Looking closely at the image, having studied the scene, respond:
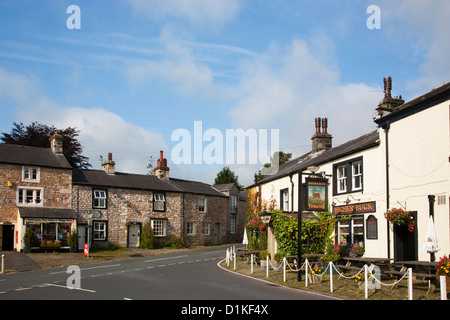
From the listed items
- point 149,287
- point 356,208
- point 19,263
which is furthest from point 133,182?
point 149,287

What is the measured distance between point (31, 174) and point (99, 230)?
7.12m

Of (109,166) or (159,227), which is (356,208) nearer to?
(159,227)

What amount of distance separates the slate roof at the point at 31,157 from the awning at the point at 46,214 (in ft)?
11.5

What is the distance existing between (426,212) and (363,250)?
4.66 metres

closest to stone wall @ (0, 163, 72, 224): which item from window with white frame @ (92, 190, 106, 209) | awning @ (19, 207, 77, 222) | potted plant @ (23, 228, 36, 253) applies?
awning @ (19, 207, 77, 222)

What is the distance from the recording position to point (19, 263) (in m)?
27.2

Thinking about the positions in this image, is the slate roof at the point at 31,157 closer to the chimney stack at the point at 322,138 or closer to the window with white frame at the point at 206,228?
the window with white frame at the point at 206,228

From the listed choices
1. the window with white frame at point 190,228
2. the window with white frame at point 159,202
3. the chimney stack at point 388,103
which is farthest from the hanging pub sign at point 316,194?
the window with white frame at point 190,228

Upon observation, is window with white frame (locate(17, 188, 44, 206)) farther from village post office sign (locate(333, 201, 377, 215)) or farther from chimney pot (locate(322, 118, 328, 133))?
village post office sign (locate(333, 201, 377, 215))

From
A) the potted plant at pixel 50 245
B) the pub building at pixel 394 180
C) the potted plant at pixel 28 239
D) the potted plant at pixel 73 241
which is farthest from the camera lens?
the potted plant at pixel 73 241

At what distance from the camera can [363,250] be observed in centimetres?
2072

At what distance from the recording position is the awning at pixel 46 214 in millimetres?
33344
